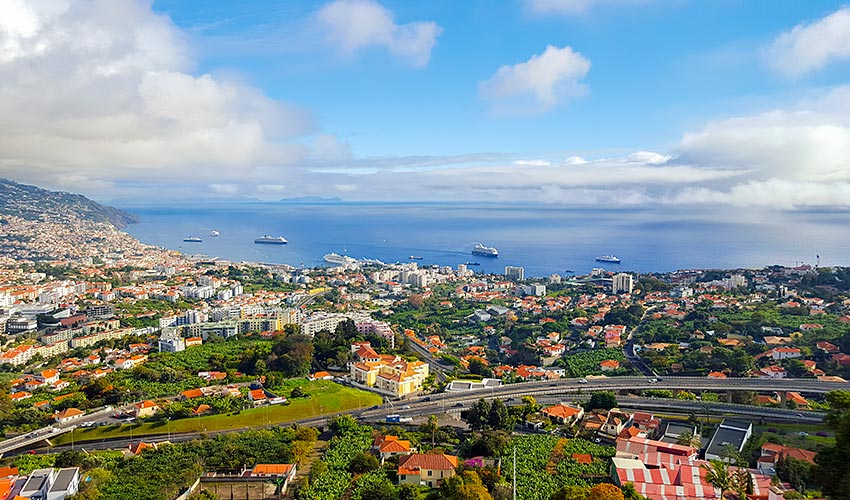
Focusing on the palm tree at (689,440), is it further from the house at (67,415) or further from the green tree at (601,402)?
the house at (67,415)

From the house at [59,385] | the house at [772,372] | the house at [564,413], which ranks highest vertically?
the house at [564,413]

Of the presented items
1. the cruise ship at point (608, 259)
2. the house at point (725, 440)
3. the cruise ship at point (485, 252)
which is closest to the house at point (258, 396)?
the house at point (725, 440)

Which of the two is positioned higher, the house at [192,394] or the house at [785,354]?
the house at [785,354]

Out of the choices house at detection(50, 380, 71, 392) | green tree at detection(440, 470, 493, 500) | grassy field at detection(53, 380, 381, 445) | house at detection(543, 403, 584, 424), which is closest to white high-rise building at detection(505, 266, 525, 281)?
grassy field at detection(53, 380, 381, 445)

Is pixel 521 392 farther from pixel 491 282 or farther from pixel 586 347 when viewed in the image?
pixel 491 282

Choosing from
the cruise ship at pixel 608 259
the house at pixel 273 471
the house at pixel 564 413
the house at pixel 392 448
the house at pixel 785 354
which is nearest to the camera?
the house at pixel 273 471

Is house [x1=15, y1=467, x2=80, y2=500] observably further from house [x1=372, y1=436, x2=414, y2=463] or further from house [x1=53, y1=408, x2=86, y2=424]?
house [x1=372, y1=436, x2=414, y2=463]

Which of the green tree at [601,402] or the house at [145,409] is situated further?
the green tree at [601,402]
